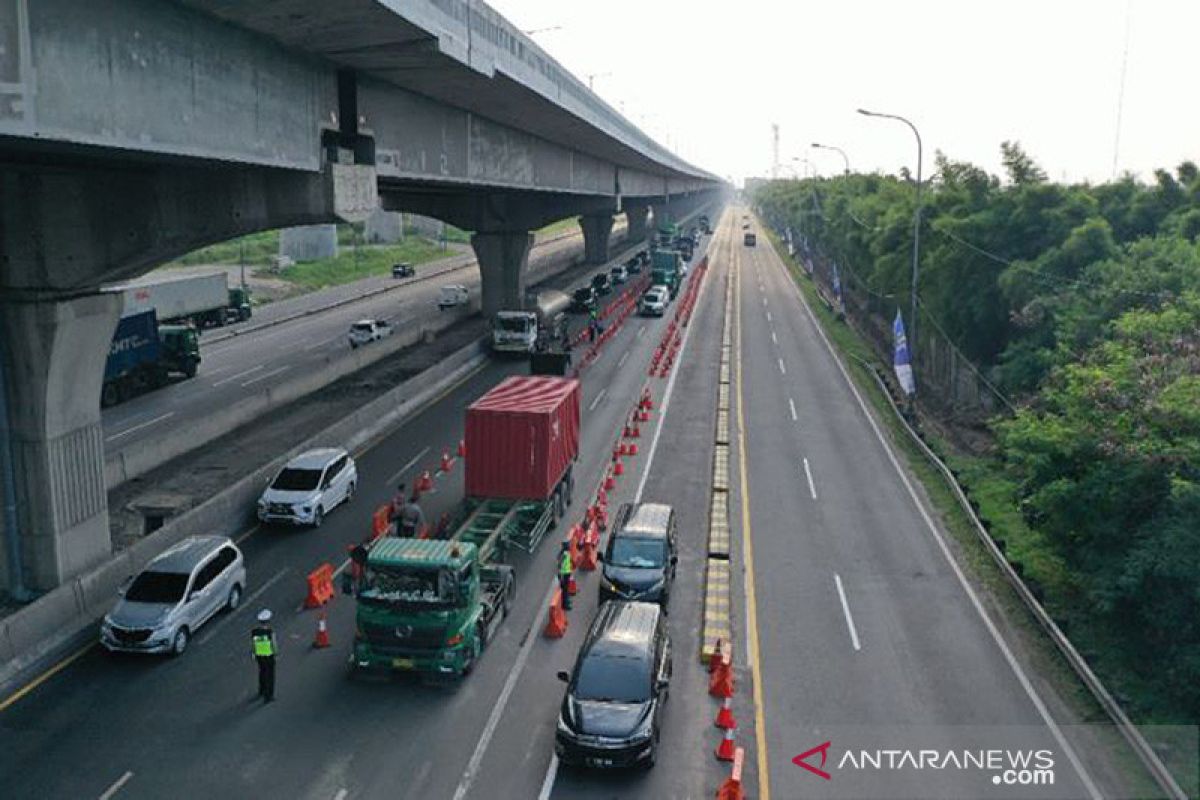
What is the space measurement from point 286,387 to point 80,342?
18.9 metres

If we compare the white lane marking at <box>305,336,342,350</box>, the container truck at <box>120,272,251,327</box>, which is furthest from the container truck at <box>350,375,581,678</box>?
the white lane marking at <box>305,336,342,350</box>

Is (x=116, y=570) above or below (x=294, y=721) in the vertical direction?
above

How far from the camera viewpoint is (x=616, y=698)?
1630cm

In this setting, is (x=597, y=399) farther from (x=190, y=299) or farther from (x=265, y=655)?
(x=190, y=299)

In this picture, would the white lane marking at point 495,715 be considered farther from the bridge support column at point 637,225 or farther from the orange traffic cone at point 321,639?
the bridge support column at point 637,225

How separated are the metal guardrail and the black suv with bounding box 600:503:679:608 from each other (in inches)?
340

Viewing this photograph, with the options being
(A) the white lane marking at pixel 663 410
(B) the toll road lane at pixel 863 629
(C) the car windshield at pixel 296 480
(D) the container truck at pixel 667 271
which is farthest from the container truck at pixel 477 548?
(D) the container truck at pixel 667 271

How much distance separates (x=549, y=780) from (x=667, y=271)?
70.1 meters

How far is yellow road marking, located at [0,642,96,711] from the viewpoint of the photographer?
18.2 metres

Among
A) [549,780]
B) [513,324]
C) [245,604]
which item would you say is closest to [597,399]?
[513,324]

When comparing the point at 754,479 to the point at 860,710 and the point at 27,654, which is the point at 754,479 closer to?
the point at 860,710

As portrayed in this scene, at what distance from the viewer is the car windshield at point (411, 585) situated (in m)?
18.5

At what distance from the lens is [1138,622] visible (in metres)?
21.1

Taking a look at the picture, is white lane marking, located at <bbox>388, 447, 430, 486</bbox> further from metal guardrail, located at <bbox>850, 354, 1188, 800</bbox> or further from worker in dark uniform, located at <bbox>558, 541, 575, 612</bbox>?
metal guardrail, located at <bbox>850, 354, 1188, 800</bbox>
